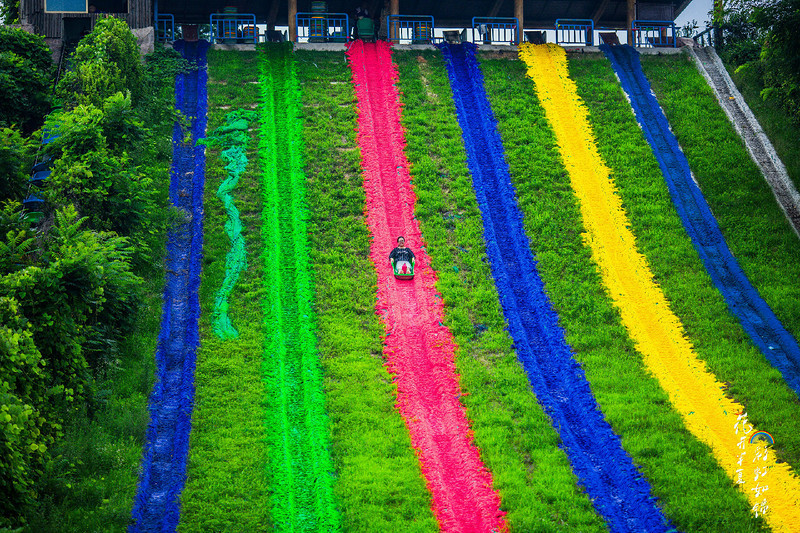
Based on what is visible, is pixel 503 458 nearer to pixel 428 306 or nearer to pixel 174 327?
pixel 428 306

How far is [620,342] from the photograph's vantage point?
1941 centimetres

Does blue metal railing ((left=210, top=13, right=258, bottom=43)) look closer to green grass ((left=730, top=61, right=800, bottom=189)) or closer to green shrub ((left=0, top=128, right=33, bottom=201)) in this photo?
green shrub ((left=0, top=128, right=33, bottom=201))

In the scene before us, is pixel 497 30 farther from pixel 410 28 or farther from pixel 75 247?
pixel 75 247

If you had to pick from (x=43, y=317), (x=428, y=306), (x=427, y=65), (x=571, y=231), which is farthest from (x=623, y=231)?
(x=43, y=317)

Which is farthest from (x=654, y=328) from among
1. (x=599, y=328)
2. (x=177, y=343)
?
(x=177, y=343)

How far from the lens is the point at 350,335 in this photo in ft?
63.5

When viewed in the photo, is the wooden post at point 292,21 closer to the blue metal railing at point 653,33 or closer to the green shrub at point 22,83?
the green shrub at point 22,83

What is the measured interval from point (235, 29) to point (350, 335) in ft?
66.3

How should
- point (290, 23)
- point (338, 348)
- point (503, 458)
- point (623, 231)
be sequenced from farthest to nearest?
point (290, 23) < point (623, 231) < point (338, 348) < point (503, 458)

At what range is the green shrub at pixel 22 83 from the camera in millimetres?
24016

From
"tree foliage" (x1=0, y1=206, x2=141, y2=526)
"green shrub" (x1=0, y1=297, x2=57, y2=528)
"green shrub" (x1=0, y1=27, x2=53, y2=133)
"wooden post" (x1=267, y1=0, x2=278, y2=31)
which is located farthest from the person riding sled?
"wooden post" (x1=267, y1=0, x2=278, y2=31)

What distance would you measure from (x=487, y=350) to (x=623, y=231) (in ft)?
21.8

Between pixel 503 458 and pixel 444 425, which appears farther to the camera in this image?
pixel 444 425

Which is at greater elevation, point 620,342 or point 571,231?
point 571,231
